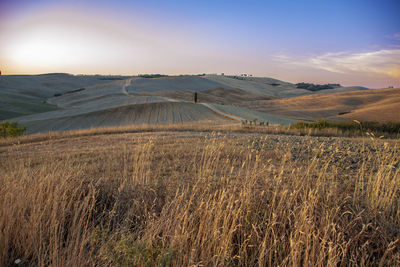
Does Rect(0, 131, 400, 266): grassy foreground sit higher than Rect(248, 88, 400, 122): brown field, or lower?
A: lower

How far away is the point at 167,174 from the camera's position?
6.04 meters

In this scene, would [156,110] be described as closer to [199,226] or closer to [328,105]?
[199,226]

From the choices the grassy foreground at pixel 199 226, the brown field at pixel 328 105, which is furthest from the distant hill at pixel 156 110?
the grassy foreground at pixel 199 226

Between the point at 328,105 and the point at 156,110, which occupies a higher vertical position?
the point at 328,105

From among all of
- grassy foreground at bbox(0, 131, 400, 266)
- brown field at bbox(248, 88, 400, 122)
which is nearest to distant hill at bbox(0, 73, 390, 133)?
brown field at bbox(248, 88, 400, 122)

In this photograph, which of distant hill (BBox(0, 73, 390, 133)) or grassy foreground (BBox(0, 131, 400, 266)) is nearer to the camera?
grassy foreground (BBox(0, 131, 400, 266))

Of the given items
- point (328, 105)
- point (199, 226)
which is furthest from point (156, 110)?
point (328, 105)

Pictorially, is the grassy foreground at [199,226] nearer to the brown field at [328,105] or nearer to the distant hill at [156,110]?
the distant hill at [156,110]

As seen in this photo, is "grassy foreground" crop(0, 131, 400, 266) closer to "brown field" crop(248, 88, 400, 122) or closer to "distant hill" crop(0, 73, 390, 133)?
"distant hill" crop(0, 73, 390, 133)

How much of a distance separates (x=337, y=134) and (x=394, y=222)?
14.7 meters

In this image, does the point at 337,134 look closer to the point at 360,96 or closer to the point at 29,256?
the point at 29,256

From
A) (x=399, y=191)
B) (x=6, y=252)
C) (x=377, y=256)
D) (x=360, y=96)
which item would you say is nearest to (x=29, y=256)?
(x=6, y=252)

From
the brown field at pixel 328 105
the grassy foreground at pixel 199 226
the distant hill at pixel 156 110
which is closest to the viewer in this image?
the grassy foreground at pixel 199 226

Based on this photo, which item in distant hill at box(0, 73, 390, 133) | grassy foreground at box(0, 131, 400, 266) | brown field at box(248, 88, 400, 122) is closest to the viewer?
grassy foreground at box(0, 131, 400, 266)
